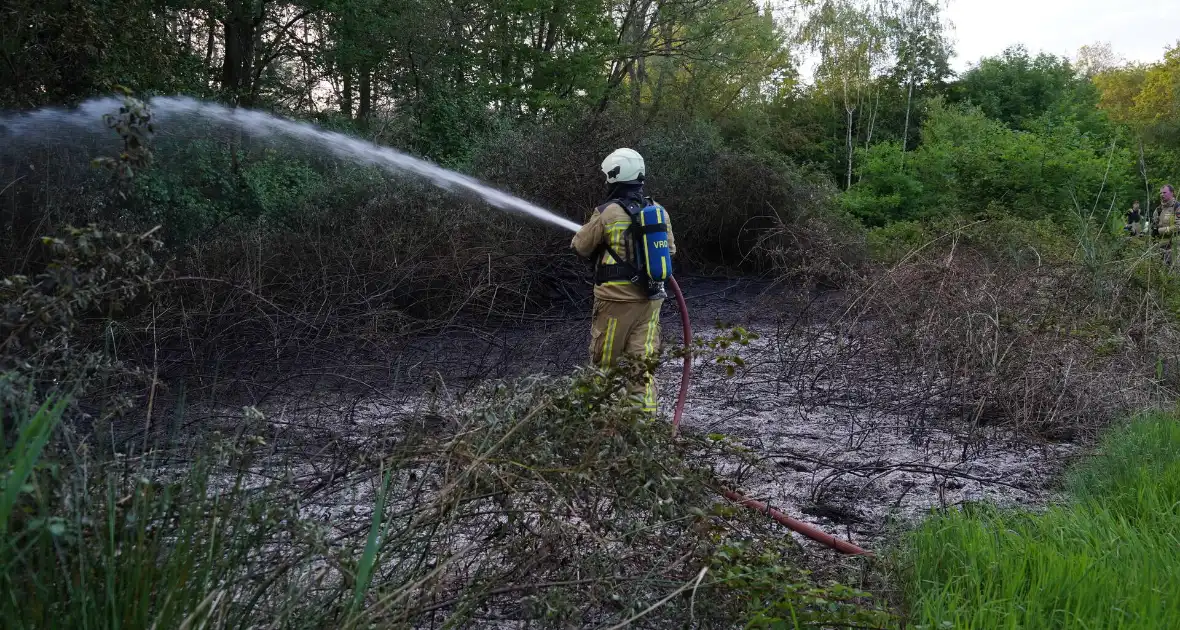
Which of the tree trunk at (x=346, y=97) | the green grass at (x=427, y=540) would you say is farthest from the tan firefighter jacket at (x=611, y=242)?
the tree trunk at (x=346, y=97)

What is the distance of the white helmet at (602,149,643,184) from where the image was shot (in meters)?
6.12

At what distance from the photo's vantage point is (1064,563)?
11.0 feet

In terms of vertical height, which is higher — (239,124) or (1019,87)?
(1019,87)

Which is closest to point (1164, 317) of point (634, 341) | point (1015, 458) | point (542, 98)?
point (1015, 458)

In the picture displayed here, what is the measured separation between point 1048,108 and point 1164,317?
1171 inches

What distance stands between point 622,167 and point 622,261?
59 cm

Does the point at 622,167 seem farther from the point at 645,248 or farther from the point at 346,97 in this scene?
the point at 346,97

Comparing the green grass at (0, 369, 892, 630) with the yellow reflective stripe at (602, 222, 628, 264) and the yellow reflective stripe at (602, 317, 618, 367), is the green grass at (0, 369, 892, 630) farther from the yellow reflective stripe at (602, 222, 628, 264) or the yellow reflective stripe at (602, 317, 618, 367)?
the yellow reflective stripe at (602, 222, 628, 264)

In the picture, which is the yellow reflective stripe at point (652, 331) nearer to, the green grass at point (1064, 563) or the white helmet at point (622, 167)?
the white helmet at point (622, 167)

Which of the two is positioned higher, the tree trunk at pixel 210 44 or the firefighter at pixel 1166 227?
the tree trunk at pixel 210 44

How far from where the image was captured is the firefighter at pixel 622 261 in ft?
20.0

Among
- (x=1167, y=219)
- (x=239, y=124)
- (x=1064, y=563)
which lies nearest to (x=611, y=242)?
(x=1064, y=563)

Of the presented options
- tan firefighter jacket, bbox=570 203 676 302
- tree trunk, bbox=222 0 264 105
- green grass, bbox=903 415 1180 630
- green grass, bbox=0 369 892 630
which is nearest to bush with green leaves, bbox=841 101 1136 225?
tree trunk, bbox=222 0 264 105

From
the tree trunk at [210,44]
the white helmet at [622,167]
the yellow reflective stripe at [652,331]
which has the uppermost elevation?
the tree trunk at [210,44]
